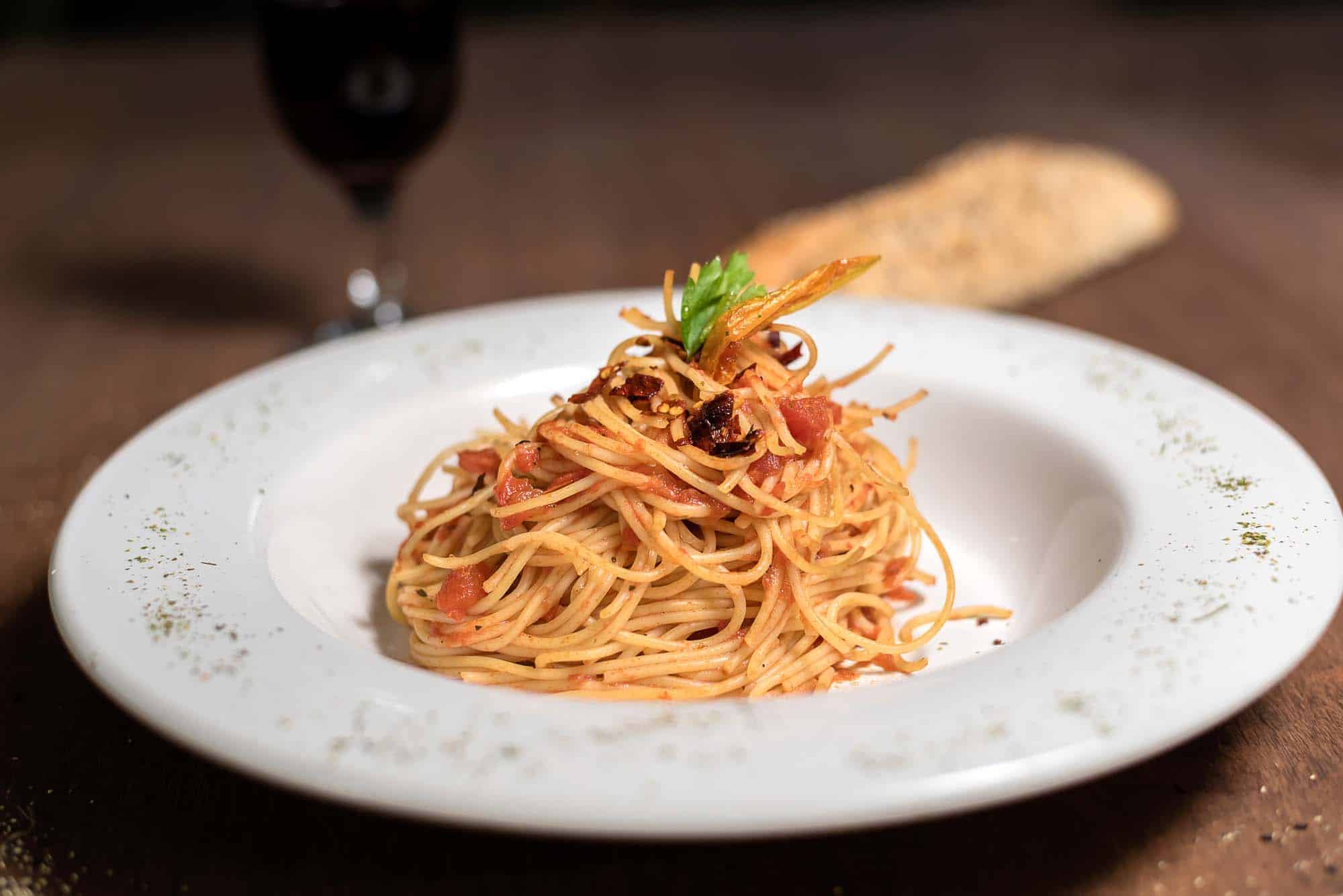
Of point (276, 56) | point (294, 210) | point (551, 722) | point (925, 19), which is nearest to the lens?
point (551, 722)

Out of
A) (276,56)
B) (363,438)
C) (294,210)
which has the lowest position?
(294,210)

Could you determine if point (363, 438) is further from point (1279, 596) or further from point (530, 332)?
point (1279, 596)

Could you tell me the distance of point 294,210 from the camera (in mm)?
5438

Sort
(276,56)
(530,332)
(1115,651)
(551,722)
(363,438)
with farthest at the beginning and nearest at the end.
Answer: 1. (276,56)
2. (530,332)
3. (363,438)
4. (1115,651)
5. (551,722)

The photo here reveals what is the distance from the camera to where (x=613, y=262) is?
4.70 m

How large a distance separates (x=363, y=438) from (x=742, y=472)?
3.05 feet

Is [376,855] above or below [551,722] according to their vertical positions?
below

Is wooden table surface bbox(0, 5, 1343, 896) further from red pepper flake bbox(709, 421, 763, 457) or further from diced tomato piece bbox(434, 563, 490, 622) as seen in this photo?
red pepper flake bbox(709, 421, 763, 457)

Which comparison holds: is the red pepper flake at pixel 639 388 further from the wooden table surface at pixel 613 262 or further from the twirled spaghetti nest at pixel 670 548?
the wooden table surface at pixel 613 262

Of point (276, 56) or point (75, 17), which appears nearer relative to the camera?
point (276, 56)

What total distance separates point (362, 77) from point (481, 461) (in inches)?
Answer: 67.1

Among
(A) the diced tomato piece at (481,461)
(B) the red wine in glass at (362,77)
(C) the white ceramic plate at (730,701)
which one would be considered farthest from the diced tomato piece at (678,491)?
(B) the red wine in glass at (362,77)

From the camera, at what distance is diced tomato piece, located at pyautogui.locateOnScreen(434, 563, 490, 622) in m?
2.17

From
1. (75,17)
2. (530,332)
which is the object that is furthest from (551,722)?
(75,17)
